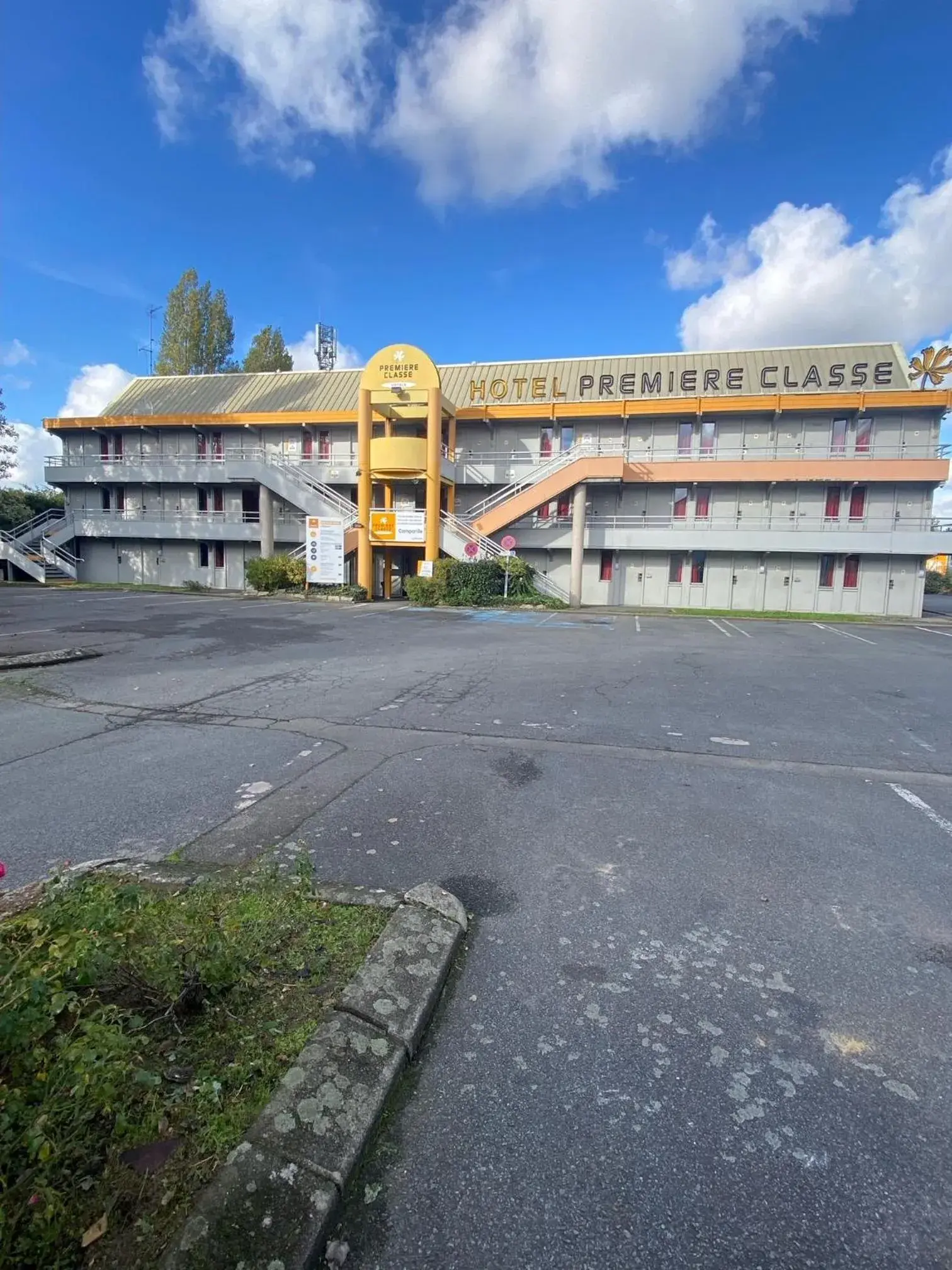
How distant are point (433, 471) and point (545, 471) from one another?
5.08 metres

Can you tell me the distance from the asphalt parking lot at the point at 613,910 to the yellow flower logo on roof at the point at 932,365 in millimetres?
24557

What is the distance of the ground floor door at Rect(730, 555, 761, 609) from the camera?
93.9 ft

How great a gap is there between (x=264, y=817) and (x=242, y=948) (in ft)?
6.35

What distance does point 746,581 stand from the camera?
2870 cm

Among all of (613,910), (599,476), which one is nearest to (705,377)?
(599,476)

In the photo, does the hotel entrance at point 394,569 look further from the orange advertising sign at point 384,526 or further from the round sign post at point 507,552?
the round sign post at point 507,552

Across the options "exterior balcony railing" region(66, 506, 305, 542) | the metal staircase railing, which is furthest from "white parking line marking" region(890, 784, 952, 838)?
"exterior balcony railing" region(66, 506, 305, 542)

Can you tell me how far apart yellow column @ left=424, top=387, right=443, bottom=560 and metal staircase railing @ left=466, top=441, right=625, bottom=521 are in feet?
6.86

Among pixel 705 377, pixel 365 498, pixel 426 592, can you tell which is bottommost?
pixel 426 592

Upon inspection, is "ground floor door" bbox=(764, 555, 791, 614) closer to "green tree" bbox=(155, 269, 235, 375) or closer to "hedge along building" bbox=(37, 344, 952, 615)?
"hedge along building" bbox=(37, 344, 952, 615)

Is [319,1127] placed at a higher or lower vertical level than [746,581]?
lower

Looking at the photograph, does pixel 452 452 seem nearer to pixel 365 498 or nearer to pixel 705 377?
pixel 365 498

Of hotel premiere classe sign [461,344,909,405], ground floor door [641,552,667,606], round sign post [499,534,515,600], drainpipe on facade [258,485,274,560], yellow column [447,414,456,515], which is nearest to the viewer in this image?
round sign post [499,534,515,600]

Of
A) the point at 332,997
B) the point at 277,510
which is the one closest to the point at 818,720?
the point at 332,997
